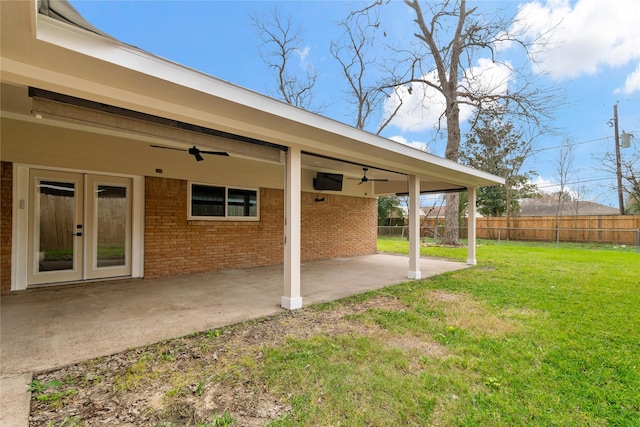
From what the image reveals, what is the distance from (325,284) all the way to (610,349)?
13.9 feet

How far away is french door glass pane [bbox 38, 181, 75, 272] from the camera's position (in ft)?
17.3

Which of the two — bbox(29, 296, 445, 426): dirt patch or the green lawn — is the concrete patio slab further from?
the green lawn

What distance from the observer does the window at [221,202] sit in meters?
6.97

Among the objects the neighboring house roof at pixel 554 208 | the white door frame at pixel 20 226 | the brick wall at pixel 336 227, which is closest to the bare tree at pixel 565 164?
the neighboring house roof at pixel 554 208

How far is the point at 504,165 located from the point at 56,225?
2360cm

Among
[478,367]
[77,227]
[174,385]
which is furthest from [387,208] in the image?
[174,385]

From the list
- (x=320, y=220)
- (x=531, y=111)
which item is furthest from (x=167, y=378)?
(x=531, y=111)

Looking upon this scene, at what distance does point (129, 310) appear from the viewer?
4191mm

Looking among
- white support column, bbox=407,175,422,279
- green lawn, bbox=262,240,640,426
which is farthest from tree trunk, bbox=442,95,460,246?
green lawn, bbox=262,240,640,426

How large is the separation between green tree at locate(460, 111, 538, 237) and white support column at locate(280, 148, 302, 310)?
19159 millimetres

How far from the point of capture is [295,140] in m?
4.31

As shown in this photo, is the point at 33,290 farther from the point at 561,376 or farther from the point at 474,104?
the point at 474,104

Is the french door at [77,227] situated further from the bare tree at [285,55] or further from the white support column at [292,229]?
the bare tree at [285,55]

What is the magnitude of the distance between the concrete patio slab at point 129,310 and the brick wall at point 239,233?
495 mm
